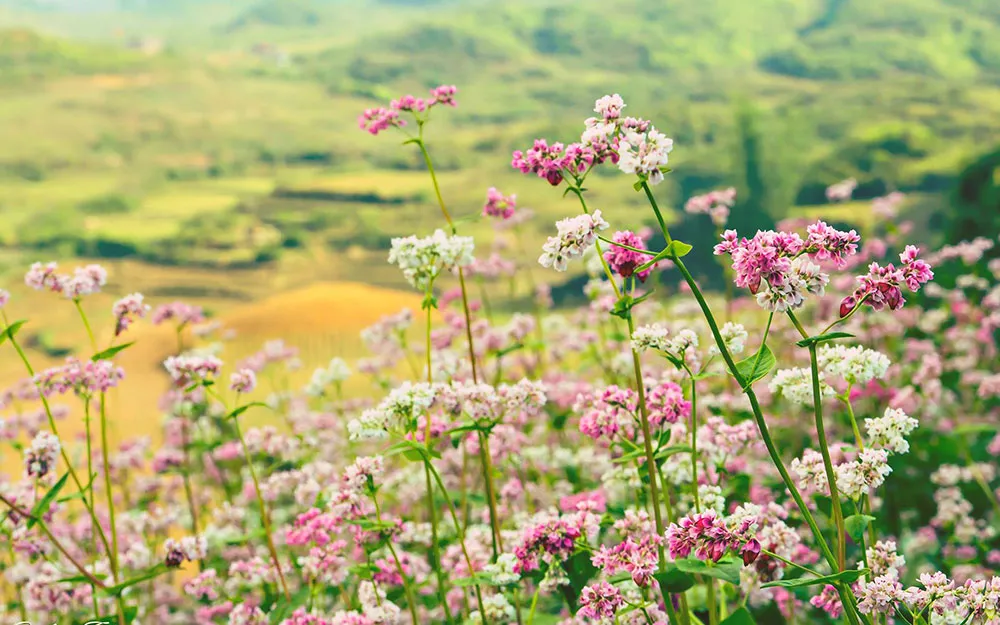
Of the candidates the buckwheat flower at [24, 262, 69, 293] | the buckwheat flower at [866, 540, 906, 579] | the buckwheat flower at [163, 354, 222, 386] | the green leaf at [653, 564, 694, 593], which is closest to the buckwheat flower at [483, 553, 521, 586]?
the green leaf at [653, 564, 694, 593]

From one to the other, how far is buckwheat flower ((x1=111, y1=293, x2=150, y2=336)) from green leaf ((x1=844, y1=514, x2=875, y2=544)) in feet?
7.11

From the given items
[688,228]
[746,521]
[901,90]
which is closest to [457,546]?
[746,521]

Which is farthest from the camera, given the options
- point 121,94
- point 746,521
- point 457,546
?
point 121,94

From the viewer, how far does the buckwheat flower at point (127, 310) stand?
2699 mm

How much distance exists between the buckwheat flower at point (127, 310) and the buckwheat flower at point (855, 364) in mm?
2086

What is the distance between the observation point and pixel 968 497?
4227mm

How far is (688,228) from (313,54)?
30021 mm

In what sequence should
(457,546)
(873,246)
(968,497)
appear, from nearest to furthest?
(457,546)
(968,497)
(873,246)

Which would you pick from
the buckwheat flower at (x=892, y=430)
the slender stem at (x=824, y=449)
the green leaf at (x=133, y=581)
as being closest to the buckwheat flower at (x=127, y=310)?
the green leaf at (x=133, y=581)

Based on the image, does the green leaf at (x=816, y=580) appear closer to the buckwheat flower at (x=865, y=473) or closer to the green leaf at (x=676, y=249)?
the buckwheat flower at (x=865, y=473)

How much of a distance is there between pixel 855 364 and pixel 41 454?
237cm

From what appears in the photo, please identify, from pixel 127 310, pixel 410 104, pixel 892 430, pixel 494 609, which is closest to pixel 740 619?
pixel 892 430

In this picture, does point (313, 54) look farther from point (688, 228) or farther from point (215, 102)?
point (688, 228)

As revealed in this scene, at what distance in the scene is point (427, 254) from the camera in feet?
7.20
